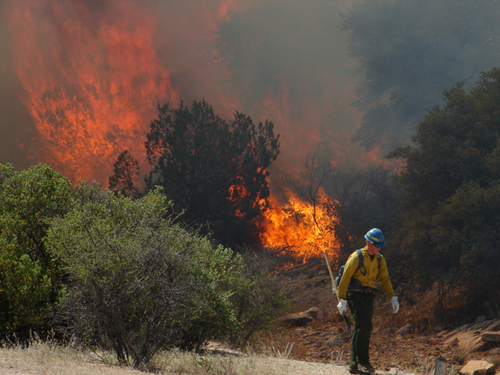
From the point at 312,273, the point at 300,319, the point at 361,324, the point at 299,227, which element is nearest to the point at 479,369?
the point at 361,324

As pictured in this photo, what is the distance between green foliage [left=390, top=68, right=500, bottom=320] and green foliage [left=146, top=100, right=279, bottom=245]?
50.8ft

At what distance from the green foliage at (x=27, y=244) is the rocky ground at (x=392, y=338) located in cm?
661

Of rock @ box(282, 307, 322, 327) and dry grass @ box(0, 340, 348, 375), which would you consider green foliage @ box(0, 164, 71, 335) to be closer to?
dry grass @ box(0, 340, 348, 375)

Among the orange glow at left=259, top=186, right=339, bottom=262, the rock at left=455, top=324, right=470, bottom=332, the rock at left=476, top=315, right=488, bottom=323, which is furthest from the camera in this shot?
the orange glow at left=259, top=186, right=339, bottom=262

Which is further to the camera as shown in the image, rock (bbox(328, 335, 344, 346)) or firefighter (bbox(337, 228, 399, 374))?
rock (bbox(328, 335, 344, 346))

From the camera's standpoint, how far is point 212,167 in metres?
35.5

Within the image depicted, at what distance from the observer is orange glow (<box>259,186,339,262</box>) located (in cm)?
3881

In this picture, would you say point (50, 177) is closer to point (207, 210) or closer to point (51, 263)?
point (51, 263)

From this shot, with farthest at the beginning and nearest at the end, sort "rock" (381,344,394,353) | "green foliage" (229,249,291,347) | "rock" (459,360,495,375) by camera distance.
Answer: "rock" (381,344,394,353), "green foliage" (229,249,291,347), "rock" (459,360,495,375)

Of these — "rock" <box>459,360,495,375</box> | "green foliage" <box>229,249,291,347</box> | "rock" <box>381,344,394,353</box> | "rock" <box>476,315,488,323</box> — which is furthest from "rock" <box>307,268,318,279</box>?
"rock" <box>459,360,495,375</box>

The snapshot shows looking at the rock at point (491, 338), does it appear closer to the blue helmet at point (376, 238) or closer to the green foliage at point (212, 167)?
the blue helmet at point (376, 238)

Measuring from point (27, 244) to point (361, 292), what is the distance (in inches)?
338

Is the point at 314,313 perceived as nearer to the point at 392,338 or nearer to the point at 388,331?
the point at 388,331

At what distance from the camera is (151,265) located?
776cm
